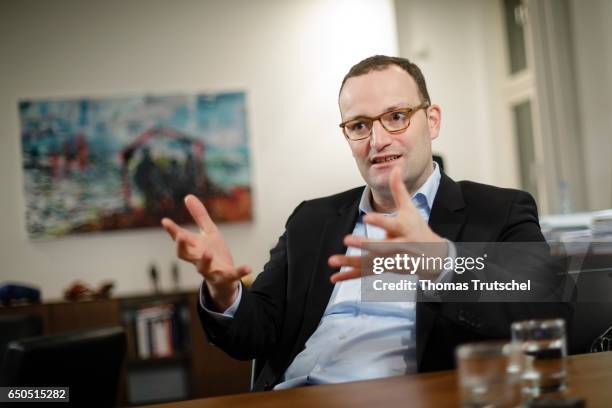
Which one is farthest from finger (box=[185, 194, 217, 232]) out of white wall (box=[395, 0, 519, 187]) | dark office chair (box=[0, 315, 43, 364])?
white wall (box=[395, 0, 519, 187])

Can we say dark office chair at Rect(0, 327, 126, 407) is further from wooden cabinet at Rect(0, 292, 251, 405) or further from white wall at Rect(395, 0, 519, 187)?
white wall at Rect(395, 0, 519, 187)

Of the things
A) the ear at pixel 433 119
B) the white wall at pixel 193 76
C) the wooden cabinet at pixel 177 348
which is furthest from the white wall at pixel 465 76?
the ear at pixel 433 119

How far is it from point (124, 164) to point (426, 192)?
3813 mm

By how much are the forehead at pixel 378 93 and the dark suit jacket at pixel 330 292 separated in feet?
0.82

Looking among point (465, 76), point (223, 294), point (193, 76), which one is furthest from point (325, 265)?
point (465, 76)

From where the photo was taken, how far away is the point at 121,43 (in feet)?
17.3

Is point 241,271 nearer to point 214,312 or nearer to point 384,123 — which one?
point 214,312

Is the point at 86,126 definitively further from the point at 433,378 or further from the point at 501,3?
the point at 433,378

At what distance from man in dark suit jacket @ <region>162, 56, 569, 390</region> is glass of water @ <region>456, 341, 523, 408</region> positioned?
449mm

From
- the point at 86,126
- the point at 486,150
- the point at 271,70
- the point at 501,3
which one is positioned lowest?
the point at 486,150

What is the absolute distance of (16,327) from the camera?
3475 mm

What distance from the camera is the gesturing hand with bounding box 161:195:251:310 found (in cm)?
134

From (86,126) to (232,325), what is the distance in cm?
407

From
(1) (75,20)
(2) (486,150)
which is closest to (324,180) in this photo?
(2) (486,150)
